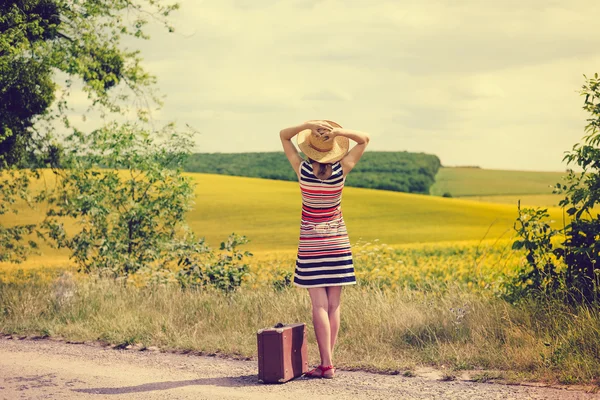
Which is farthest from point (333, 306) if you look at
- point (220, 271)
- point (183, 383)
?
point (220, 271)

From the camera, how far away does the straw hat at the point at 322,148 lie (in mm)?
7074

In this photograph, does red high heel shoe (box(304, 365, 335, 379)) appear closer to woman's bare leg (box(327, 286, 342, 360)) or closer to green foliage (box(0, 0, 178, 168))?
woman's bare leg (box(327, 286, 342, 360))

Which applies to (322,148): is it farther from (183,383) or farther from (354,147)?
(183,383)

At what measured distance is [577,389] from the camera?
6754 millimetres

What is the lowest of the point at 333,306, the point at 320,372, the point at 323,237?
the point at 320,372

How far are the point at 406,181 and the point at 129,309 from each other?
195ft

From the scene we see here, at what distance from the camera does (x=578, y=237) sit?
353 inches

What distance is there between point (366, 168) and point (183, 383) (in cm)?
6467

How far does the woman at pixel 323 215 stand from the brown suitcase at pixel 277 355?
0.32 metres

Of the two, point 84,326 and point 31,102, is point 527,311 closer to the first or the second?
point 84,326

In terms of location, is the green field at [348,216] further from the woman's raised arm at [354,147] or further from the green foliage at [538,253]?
the woman's raised arm at [354,147]

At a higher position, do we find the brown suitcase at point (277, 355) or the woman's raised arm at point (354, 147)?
the woman's raised arm at point (354, 147)

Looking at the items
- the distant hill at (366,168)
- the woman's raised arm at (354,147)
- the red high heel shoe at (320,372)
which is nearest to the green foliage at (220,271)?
the red high heel shoe at (320,372)

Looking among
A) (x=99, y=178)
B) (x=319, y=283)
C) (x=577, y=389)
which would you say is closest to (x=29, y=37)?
(x=99, y=178)
